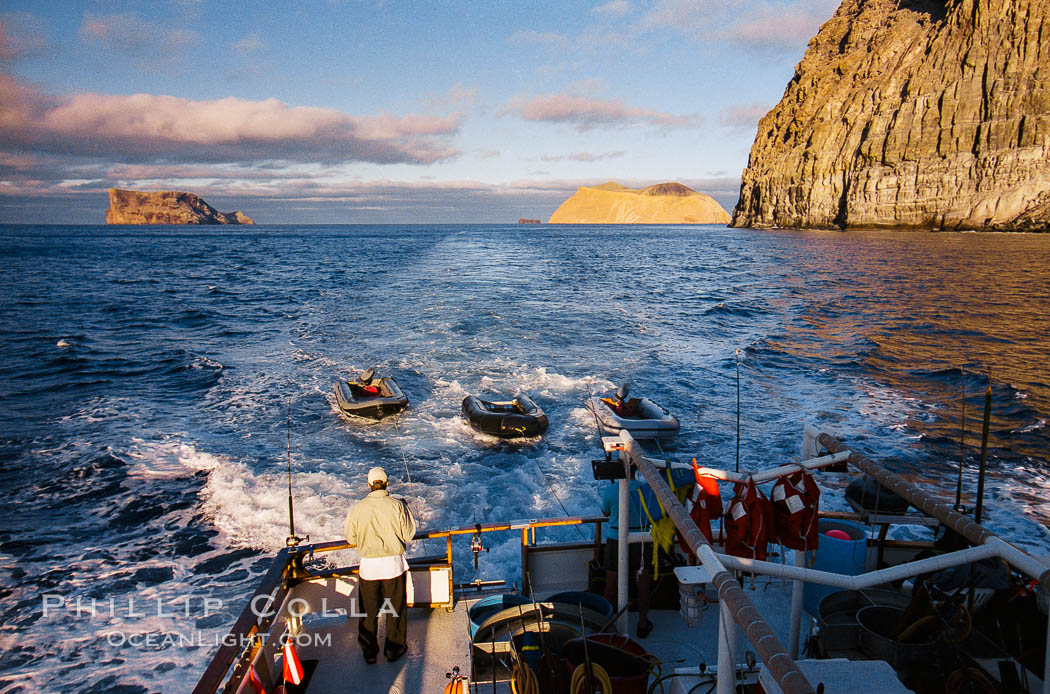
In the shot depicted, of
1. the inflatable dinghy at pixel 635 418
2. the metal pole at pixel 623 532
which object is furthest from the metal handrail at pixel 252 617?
the inflatable dinghy at pixel 635 418

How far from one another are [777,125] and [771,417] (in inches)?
4730

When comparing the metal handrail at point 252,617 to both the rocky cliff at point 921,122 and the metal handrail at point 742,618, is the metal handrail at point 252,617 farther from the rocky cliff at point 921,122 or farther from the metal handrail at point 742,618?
the rocky cliff at point 921,122

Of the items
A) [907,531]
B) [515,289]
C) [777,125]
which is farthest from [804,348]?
[777,125]

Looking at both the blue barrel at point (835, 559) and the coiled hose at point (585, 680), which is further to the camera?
the blue barrel at point (835, 559)

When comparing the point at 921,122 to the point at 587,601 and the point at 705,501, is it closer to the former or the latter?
the point at 705,501

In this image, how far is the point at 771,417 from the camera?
17.7m

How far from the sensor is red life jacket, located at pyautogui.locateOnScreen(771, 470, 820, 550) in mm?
4355

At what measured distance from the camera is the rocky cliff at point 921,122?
7600cm

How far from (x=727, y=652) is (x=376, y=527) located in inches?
122

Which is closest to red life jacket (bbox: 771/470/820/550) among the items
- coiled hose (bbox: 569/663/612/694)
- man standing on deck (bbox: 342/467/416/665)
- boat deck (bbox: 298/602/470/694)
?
coiled hose (bbox: 569/663/612/694)

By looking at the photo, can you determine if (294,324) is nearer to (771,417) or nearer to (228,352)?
(228,352)

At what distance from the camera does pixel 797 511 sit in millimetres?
4363

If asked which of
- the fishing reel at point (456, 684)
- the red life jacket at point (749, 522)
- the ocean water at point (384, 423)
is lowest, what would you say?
the ocean water at point (384, 423)

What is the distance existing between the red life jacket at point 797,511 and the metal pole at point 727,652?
1869mm
